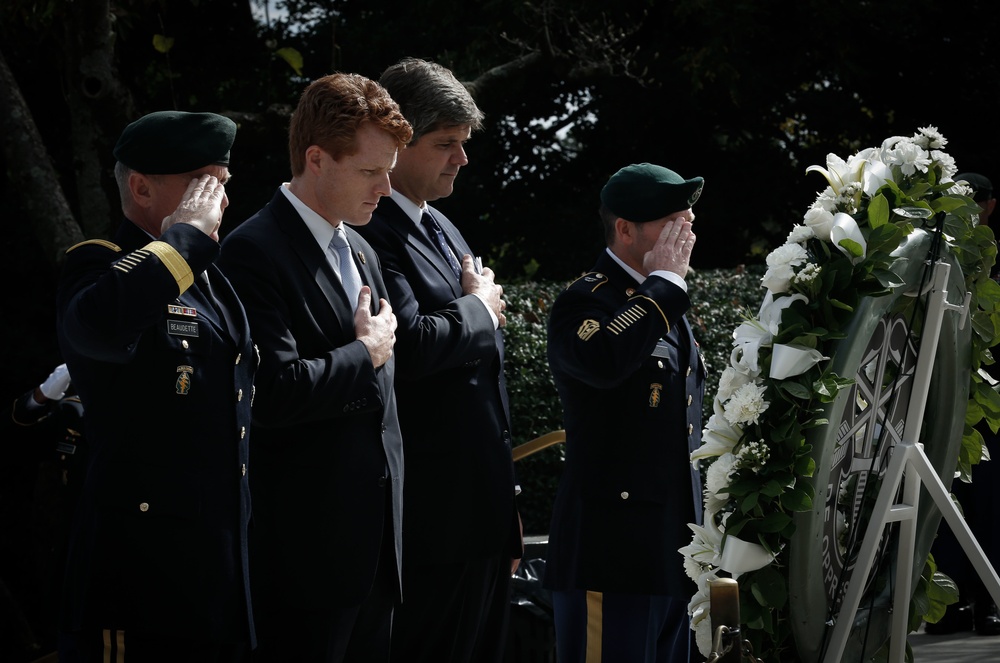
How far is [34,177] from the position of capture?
7180 millimetres

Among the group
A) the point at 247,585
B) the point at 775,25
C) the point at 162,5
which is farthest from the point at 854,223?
the point at 775,25

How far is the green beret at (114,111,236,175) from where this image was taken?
9.41ft

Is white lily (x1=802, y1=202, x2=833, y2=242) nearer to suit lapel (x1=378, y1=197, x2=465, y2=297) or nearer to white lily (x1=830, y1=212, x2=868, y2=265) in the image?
white lily (x1=830, y1=212, x2=868, y2=265)

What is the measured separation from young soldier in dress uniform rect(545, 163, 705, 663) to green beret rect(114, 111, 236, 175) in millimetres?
1195

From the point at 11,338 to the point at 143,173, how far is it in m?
5.90

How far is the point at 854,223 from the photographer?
117 inches

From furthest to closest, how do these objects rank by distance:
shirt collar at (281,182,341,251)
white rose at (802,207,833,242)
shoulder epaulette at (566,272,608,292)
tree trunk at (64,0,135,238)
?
tree trunk at (64,0,135,238) < shoulder epaulette at (566,272,608,292) < shirt collar at (281,182,341,251) < white rose at (802,207,833,242)

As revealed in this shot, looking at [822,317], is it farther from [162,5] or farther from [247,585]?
[162,5]

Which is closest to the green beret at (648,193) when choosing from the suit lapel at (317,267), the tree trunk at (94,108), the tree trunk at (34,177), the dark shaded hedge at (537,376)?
the suit lapel at (317,267)

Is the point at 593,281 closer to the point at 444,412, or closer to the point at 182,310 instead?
the point at 444,412

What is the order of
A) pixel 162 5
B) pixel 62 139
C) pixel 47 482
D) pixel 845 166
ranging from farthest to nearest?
1. pixel 62 139
2. pixel 162 5
3. pixel 47 482
4. pixel 845 166

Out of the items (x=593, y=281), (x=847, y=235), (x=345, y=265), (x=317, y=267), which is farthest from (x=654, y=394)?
(x=317, y=267)

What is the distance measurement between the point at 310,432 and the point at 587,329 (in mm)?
922

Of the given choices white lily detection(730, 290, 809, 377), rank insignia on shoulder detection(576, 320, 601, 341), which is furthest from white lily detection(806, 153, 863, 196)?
rank insignia on shoulder detection(576, 320, 601, 341)
